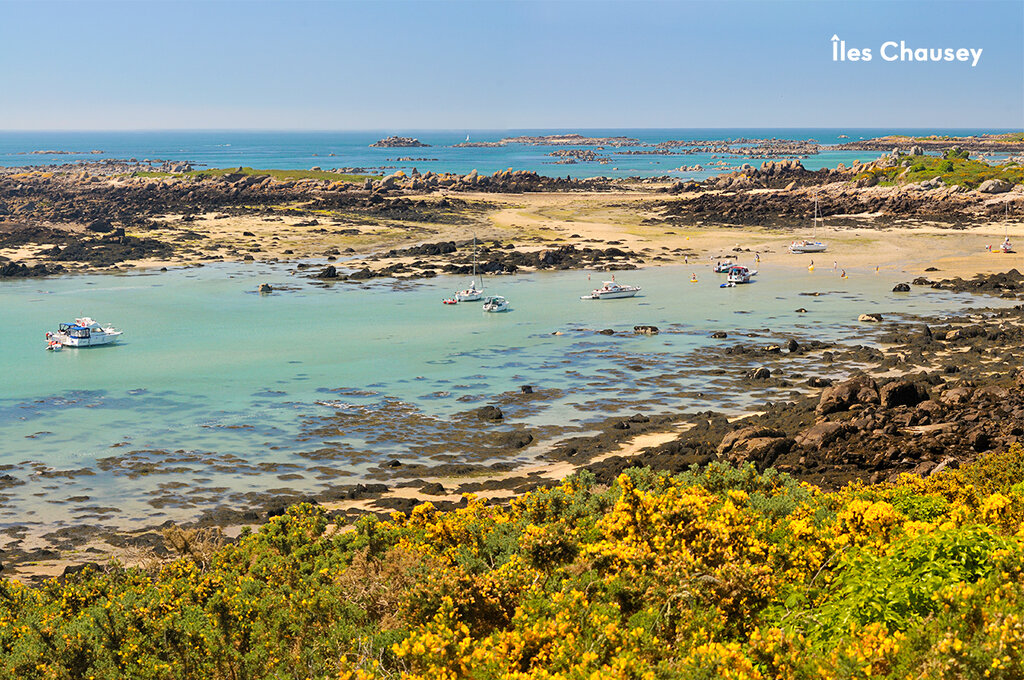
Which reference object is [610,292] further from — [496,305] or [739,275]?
[739,275]

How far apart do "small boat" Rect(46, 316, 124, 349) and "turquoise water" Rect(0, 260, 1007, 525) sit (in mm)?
599

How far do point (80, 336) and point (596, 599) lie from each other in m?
37.9

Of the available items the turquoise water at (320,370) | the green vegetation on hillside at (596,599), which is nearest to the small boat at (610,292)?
the turquoise water at (320,370)

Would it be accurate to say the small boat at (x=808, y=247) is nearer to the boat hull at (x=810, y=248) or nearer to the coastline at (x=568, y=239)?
the boat hull at (x=810, y=248)

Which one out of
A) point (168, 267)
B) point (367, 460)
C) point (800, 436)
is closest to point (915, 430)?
point (800, 436)

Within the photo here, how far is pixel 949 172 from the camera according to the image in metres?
96.5

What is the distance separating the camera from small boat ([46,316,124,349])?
4216cm

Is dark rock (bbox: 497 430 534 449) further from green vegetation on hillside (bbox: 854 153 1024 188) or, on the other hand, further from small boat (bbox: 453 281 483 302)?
green vegetation on hillside (bbox: 854 153 1024 188)

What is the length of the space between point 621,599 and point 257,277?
182 feet

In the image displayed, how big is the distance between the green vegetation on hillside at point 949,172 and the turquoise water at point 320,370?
40.7 metres

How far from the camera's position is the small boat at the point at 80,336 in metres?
42.2

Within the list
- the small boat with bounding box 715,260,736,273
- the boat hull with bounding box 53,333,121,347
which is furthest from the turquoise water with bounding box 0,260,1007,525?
the small boat with bounding box 715,260,736,273

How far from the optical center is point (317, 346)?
141ft

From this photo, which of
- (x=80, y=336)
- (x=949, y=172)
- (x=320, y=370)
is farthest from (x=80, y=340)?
(x=949, y=172)
